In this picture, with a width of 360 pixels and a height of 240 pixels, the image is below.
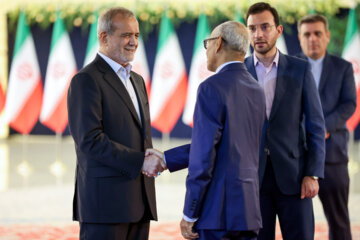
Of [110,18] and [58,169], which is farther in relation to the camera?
[58,169]

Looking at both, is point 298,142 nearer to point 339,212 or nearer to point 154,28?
point 339,212

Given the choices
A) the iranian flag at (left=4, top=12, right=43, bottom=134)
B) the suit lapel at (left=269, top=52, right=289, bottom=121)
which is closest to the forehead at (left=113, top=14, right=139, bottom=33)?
the suit lapel at (left=269, top=52, right=289, bottom=121)

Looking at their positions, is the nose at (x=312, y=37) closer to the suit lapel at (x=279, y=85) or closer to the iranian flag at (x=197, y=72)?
→ the suit lapel at (x=279, y=85)

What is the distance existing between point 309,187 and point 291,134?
274 millimetres

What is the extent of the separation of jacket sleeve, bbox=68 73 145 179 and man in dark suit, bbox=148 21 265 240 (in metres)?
0.39

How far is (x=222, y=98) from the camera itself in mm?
2021

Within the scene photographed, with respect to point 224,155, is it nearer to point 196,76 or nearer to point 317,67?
point 317,67

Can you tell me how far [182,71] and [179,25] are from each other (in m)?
5.06

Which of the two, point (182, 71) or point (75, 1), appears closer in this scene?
point (182, 71)

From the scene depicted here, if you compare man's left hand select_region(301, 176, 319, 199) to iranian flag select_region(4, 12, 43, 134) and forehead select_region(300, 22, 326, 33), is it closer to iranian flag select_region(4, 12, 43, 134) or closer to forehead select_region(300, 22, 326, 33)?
forehead select_region(300, 22, 326, 33)

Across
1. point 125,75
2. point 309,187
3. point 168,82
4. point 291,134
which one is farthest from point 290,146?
point 168,82

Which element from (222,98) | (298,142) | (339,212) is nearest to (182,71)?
(339,212)

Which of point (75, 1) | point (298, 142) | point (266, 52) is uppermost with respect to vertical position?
point (75, 1)

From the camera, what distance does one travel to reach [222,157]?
205 cm
